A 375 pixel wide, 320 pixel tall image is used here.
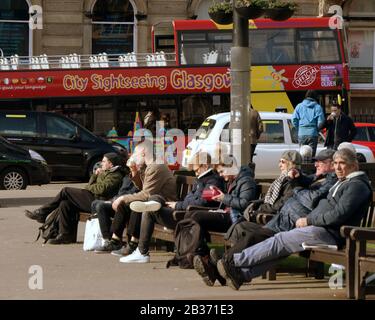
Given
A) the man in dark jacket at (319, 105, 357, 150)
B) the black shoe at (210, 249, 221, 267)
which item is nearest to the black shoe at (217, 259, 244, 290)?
the black shoe at (210, 249, 221, 267)

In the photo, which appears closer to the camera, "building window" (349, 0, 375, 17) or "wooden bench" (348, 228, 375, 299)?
"wooden bench" (348, 228, 375, 299)

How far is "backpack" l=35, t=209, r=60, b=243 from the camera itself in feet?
44.5

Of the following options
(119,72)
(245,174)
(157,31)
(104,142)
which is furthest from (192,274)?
(157,31)

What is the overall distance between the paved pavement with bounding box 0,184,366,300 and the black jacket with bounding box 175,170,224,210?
69 centimetres

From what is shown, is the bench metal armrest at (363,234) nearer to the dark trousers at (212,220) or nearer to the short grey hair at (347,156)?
the short grey hair at (347,156)

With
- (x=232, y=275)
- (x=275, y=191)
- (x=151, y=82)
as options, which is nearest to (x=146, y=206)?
(x=275, y=191)

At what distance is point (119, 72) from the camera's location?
30484 mm

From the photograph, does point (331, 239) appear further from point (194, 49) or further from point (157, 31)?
point (157, 31)

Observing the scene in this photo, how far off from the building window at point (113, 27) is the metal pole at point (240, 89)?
23701mm

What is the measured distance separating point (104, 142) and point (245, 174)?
52.1ft

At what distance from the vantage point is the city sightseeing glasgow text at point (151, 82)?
30.2 m

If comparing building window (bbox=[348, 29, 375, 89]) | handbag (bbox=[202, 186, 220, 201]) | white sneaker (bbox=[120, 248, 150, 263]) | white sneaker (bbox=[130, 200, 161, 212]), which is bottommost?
white sneaker (bbox=[120, 248, 150, 263])

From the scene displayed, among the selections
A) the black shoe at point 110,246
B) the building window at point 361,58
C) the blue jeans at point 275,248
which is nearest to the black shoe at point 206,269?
the blue jeans at point 275,248

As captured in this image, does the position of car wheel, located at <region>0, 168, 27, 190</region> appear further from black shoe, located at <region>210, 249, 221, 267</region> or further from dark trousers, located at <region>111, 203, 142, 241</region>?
black shoe, located at <region>210, 249, 221, 267</region>
